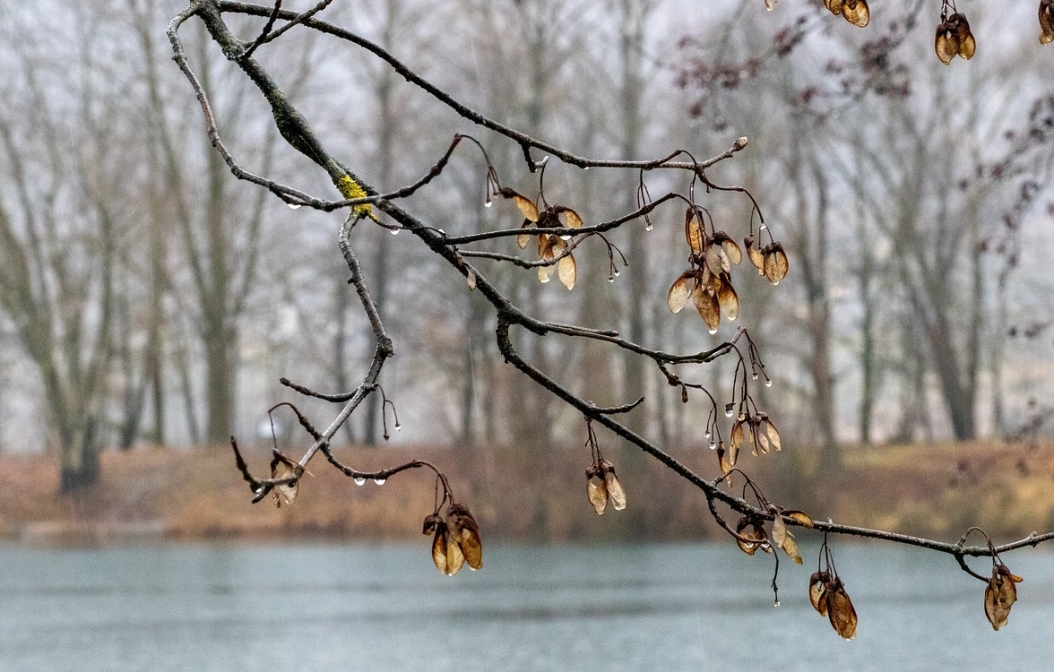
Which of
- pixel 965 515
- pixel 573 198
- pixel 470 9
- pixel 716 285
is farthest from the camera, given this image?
pixel 470 9

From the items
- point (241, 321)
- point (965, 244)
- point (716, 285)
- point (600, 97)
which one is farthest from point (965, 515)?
point (716, 285)

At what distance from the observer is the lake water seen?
892 cm

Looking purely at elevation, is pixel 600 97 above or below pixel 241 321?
above

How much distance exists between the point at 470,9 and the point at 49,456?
9.32 meters

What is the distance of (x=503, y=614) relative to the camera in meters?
11.5

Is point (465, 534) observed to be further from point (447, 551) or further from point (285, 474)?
point (285, 474)

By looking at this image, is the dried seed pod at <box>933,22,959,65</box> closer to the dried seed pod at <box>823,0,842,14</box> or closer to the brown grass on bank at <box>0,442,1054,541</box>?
the dried seed pod at <box>823,0,842,14</box>

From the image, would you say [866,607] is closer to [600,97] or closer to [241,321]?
[600,97]

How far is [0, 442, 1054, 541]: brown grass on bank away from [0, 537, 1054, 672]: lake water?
2.38 ft

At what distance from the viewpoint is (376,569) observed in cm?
1510

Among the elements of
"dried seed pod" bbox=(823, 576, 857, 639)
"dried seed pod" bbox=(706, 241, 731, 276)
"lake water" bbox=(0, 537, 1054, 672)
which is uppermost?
"dried seed pod" bbox=(706, 241, 731, 276)

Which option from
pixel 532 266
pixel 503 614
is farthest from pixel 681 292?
pixel 503 614

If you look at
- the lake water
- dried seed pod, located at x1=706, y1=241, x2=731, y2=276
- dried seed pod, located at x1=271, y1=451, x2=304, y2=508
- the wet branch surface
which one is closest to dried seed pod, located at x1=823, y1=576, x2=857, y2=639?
the wet branch surface

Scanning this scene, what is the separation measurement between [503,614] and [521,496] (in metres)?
6.16
